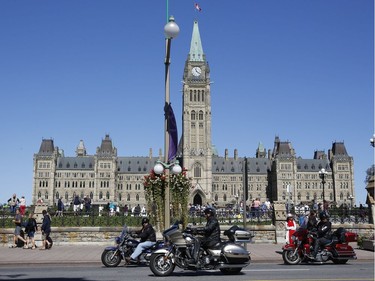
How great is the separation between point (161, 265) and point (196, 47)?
395ft

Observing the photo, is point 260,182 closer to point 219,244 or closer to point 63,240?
point 63,240

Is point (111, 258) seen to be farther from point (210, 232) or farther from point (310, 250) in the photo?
point (310, 250)

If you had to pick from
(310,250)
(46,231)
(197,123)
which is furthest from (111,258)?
(197,123)

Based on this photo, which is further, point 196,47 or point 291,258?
point 196,47

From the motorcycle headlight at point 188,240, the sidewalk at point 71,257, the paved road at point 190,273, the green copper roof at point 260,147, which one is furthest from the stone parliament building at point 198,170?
the motorcycle headlight at point 188,240

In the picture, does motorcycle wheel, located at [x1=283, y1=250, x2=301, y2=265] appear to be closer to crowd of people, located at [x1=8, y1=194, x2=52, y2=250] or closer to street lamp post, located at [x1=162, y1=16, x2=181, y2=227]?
street lamp post, located at [x1=162, y1=16, x2=181, y2=227]

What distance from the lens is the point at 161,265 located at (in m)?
12.3

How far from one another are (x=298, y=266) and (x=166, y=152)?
5.89 m

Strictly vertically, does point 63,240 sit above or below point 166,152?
below

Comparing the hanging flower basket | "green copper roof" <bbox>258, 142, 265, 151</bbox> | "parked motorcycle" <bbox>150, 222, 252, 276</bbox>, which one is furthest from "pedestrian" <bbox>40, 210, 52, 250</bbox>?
"green copper roof" <bbox>258, 142, 265, 151</bbox>

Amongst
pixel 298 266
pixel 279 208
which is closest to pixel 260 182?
pixel 279 208

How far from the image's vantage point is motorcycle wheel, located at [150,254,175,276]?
12.2 m

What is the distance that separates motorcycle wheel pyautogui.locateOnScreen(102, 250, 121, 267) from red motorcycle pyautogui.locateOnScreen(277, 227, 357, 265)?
210 inches

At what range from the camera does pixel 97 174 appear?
137500mm
